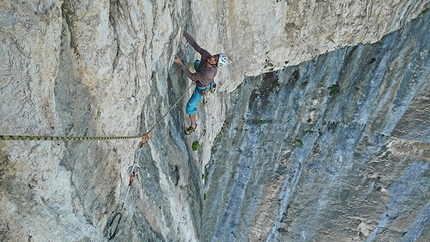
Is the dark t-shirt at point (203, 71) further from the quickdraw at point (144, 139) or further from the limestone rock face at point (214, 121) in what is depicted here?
the quickdraw at point (144, 139)

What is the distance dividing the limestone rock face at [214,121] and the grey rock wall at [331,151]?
4 cm

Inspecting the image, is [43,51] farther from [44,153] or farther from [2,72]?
[44,153]

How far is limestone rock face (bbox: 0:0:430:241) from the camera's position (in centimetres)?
330

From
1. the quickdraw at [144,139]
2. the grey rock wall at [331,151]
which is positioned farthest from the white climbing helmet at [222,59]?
the grey rock wall at [331,151]

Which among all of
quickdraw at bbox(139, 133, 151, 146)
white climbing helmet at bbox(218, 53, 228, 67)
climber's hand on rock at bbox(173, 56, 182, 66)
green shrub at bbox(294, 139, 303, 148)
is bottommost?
quickdraw at bbox(139, 133, 151, 146)

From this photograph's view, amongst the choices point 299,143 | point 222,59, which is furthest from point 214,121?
point 222,59

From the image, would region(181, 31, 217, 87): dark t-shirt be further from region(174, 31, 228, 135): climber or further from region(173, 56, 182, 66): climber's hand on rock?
region(173, 56, 182, 66): climber's hand on rock

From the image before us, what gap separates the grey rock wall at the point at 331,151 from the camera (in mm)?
9023

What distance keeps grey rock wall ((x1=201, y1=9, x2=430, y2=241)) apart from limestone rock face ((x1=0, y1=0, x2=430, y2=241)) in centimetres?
4

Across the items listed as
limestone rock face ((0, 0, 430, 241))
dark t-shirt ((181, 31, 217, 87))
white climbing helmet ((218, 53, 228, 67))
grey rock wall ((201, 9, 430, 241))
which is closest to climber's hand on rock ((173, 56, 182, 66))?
Answer: dark t-shirt ((181, 31, 217, 87))

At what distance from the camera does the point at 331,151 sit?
10422mm

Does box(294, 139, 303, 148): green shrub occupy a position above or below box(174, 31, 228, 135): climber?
above

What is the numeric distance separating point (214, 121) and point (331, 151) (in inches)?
157

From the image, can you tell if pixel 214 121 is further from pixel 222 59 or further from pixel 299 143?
pixel 222 59
